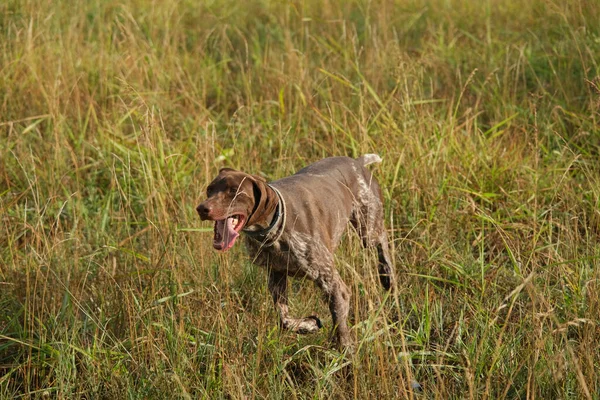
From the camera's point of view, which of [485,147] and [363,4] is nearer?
[485,147]

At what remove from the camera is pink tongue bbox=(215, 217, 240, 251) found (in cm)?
408

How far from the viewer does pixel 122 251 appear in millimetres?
5363

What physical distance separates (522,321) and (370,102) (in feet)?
9.79

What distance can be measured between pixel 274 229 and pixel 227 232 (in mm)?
301

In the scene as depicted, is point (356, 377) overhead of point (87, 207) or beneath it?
overhead

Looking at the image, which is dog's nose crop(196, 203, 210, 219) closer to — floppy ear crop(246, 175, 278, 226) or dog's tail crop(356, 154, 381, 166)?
floppy ear crop(246, 175, 278, 226)

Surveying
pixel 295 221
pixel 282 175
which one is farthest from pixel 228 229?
pixel 282 175

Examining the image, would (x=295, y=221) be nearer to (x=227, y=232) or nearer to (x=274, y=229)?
(x=274, y=229)

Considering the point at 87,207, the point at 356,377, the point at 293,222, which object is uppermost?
the point at 293,222

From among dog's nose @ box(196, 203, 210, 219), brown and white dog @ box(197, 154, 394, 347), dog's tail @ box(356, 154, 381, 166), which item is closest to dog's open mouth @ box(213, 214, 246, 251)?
brown and white dog @ box(197, 154, 394, 347)

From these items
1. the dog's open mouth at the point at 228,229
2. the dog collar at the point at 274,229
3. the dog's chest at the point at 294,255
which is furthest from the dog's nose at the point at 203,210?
the dog's chest at the point at 294,255

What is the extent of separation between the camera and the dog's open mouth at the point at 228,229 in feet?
13.4

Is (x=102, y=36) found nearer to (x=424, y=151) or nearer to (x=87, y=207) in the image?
(x=87, y=207)

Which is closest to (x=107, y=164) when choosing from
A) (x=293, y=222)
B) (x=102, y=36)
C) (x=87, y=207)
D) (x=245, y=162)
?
(x=87, y=207)
